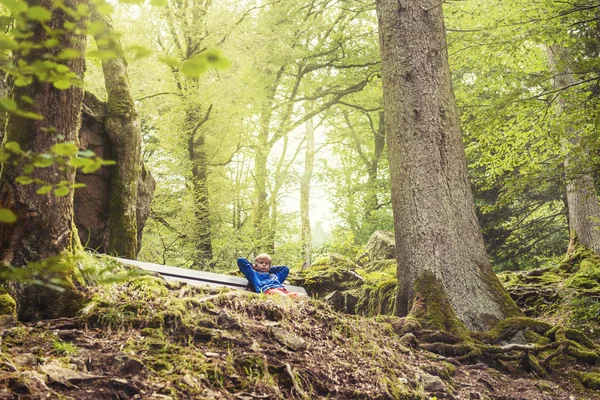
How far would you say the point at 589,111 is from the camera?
25.0ft

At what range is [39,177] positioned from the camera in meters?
3.82

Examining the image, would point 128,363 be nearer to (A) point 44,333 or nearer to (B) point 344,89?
(A) point 44,333

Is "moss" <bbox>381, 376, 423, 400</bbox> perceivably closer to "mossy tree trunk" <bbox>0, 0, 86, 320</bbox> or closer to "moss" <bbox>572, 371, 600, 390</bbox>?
"moss" <bbox>572, 371, 600, 390</bbox>

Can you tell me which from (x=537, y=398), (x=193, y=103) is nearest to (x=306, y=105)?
(x=193, y=103)

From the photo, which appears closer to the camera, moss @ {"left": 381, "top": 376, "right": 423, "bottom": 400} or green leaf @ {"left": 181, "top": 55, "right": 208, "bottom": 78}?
green leaf @ {"left": 181, "top": 55, "right": 208, "bottom": 78}

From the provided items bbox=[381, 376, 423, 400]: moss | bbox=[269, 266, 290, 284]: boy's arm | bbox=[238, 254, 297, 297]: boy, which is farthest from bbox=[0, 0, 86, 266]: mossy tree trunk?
bbox=[269, 266, 290, 284]: boy's arm

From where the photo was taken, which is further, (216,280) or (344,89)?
(344,89)

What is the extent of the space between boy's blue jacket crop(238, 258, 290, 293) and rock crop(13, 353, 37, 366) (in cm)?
393

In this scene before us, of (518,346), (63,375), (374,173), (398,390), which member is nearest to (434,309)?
(518,346)

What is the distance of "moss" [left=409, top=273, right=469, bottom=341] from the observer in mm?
5695

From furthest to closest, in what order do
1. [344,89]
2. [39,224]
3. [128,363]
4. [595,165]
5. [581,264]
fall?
1. [344,89]
2. [581,264]
3. [595,165]
4. [39,224]
5. [128,363]

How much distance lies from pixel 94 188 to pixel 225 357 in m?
4.92

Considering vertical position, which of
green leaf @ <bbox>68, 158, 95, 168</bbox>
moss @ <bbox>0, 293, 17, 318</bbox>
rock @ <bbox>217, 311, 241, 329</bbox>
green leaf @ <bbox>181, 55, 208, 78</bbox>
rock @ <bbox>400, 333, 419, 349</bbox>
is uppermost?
green leaf @ <bbox>181, 55, 208, 78</bbox>

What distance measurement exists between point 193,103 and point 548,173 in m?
8.79
